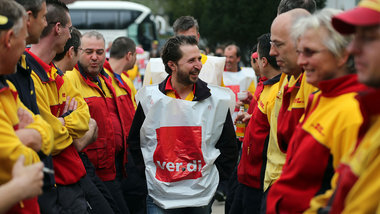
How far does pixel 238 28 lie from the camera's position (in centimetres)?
2575

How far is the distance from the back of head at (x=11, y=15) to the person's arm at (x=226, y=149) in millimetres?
2571

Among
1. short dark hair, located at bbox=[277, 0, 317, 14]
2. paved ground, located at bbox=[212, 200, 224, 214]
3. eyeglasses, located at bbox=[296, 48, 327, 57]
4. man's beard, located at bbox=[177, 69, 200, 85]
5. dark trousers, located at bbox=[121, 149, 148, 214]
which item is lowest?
paved ground, located at bbox=[212, 200, 224, 214]

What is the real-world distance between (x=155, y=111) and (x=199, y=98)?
422 millimetres

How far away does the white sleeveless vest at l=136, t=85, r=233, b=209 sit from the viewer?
5152 mm

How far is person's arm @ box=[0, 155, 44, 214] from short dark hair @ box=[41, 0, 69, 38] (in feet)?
6.88

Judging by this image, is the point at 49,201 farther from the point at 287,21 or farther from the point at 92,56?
the point at 92,56

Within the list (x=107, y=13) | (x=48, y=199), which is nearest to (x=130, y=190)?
(x=48, y=199)

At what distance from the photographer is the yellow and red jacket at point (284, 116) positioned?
396 cm

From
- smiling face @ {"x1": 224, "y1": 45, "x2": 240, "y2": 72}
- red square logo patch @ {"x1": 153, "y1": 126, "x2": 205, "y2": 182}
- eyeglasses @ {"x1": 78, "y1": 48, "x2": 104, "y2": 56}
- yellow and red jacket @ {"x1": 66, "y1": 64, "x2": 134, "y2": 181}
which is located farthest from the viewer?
smiling face @ {"x1": 224, "y1": 45, "x2": 240, "y2": 72}

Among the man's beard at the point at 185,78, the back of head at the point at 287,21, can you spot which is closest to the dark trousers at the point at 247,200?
the man's beard at the point at 185,78

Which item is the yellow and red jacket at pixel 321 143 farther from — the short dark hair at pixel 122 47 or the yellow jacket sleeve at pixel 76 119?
the short dark hair at pixel 122 47

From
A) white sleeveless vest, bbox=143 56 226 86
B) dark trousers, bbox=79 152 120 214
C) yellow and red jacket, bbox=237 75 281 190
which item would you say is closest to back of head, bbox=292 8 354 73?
yellow and red jacket, bbox=237 75 281 190

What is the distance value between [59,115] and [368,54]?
3035 mm

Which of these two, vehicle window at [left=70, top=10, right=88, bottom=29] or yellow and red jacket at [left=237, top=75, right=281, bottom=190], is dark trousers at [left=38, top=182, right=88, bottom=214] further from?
Answer: vehicle window at [left=70, top=10, right=88, bottom=29]
